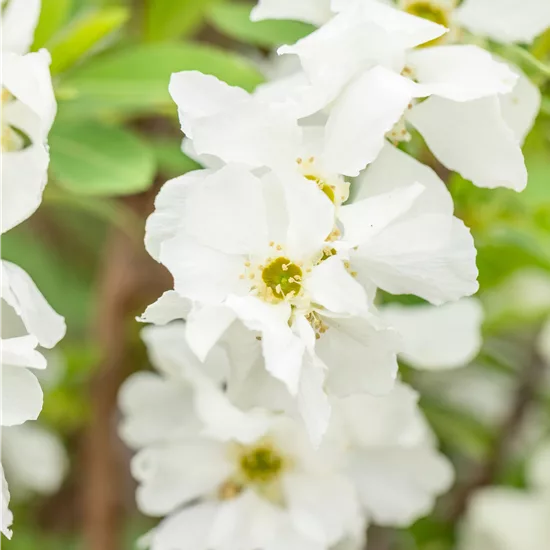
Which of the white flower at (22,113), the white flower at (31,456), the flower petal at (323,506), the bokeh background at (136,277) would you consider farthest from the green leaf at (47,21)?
the white flower at (31,456)

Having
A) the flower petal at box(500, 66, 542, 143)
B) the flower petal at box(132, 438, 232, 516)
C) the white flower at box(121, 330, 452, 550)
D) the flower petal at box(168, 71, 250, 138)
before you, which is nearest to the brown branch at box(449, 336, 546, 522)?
the white flower at box(121, 330, 452, 550)

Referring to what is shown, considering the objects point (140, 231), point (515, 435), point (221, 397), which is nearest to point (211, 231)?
point (221, 397)

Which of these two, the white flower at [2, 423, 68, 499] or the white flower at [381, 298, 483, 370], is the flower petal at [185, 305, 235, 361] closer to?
the white flower at [381, 298, 483, 370]

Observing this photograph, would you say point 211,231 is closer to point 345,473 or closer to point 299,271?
point 299,271

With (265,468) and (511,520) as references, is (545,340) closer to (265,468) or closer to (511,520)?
(511,520)

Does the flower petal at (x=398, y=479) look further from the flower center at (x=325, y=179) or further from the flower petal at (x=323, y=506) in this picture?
the flower center at (x=325, y=179)

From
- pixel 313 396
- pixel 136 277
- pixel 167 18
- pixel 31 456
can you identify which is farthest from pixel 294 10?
pixel 31 456

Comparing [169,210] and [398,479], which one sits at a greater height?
[169,210]
